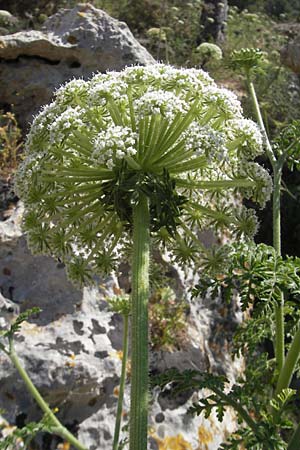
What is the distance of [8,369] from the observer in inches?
152

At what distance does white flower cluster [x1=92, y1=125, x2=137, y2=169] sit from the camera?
6.48 ft

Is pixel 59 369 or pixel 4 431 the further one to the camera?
pixel 59 369

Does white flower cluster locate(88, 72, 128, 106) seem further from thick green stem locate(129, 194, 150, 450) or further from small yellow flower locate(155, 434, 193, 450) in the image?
small yellow flower locate(155, 434, 193, 450)

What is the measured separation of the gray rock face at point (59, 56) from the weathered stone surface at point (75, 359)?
1.86 m

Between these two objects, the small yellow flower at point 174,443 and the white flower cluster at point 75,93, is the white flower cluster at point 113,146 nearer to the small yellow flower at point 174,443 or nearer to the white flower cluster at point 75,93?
the white flower cluster at point 75,93

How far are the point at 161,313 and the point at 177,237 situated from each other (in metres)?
2.50

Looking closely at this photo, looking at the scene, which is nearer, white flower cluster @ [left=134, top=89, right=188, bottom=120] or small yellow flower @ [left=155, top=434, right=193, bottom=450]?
white flower cluster @ [left=134, top=89, right=188, bottom=120]

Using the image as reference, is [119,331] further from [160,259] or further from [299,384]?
[299,384]

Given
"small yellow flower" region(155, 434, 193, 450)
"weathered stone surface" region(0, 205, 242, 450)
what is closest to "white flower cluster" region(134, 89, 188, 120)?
"weathered stone surface" region(0, 205, 242, 450)

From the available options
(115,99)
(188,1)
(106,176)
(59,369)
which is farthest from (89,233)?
(188,1)

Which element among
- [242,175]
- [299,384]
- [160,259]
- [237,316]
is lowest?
[299,384]

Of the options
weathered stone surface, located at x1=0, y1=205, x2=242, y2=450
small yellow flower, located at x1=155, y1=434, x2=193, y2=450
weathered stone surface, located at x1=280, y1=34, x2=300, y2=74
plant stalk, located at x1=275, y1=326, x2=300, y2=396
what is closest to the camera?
plant stalk, located at x1=275, y1=326, x2=300, y2=396

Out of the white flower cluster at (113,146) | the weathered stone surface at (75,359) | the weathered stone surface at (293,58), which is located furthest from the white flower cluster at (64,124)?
the weathered stone surface at (293,58)

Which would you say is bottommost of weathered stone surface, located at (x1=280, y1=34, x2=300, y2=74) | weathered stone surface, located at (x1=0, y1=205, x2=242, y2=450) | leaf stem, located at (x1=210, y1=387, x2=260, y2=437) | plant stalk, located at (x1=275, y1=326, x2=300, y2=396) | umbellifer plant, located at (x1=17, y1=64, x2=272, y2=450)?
weathered stone surface, located at (x1=0, y1=205, x2=242, y2=450)
